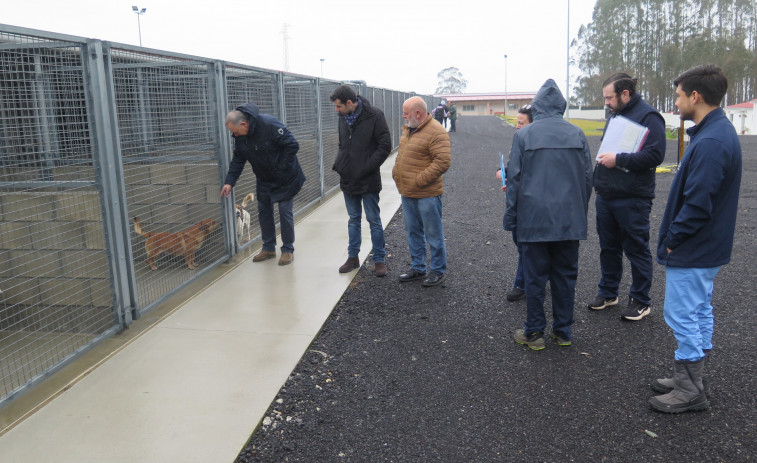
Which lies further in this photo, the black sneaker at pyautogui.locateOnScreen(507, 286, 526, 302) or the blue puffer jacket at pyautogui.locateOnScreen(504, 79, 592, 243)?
the black sneaker at pyautogui.locateOnScreen(507, 286, 526, 302)

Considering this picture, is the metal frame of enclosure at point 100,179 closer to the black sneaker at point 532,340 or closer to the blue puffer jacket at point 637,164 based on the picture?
the black sneaker at point 532,340

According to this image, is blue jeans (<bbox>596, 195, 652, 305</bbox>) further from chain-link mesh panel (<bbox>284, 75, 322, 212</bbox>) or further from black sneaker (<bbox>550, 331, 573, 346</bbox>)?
chain-link mesh panel (<bbox>284, 75, 322, 212</bbox>)

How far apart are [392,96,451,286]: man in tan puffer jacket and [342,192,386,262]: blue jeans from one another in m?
0.38

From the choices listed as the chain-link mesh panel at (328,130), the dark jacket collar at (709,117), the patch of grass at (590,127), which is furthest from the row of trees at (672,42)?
the dark jacket collar at (709,117)

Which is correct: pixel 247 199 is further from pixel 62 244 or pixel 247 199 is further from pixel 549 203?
pixel 549 203

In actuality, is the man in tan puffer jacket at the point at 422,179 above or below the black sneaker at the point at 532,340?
above

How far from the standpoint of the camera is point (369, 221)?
19.5 feet

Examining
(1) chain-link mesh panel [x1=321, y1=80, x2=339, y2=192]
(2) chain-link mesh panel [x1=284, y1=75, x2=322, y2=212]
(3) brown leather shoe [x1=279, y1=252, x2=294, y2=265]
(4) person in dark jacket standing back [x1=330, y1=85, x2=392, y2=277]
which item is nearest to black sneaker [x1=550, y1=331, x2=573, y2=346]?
(4) person in dark jacket standing back [x1=330, y1=85, x2=392, y2=277]

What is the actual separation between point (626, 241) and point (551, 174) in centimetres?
110

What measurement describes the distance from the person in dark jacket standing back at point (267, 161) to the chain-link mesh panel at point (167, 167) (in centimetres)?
35

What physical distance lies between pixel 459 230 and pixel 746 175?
8512mm

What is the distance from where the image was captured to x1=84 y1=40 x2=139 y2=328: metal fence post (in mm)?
4031

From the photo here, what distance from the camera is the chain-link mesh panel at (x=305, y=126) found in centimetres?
827

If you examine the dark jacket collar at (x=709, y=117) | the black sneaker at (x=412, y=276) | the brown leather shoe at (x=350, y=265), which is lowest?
the black sneaker at (x=412, y=276)
